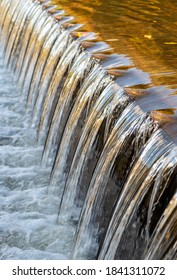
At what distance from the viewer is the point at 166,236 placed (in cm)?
322

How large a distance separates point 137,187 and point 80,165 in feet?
4.19

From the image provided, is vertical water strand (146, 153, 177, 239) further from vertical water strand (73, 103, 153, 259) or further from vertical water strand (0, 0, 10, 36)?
vertical water strand (0, 0, 10, 36)

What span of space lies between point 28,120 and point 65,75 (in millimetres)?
1291

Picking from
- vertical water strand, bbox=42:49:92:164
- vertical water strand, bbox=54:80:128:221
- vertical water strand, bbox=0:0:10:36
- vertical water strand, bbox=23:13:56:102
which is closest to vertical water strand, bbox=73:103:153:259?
vertical water strand, bbox=54:80:128:221

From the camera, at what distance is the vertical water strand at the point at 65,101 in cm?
574

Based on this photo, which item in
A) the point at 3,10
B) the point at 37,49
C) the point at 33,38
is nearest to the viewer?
the point at 37,49

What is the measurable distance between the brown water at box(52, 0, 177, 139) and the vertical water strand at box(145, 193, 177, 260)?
57 centimetres

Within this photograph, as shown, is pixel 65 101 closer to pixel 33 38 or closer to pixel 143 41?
A: pixel 143 41

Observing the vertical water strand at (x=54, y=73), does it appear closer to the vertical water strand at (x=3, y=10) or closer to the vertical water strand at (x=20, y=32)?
the vertical water strand at (x=20, y=32)

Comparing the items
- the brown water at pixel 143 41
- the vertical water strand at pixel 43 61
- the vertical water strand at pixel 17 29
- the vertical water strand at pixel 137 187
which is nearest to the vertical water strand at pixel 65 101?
the brown water at pixel 143 41

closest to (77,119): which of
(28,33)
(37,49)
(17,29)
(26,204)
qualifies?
(26,204)

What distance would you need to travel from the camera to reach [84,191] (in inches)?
197

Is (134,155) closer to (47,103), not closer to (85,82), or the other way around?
(85,82)

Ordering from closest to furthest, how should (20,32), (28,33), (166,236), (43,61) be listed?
(166,236) < (43,61) < (28,33) < (20,32)
